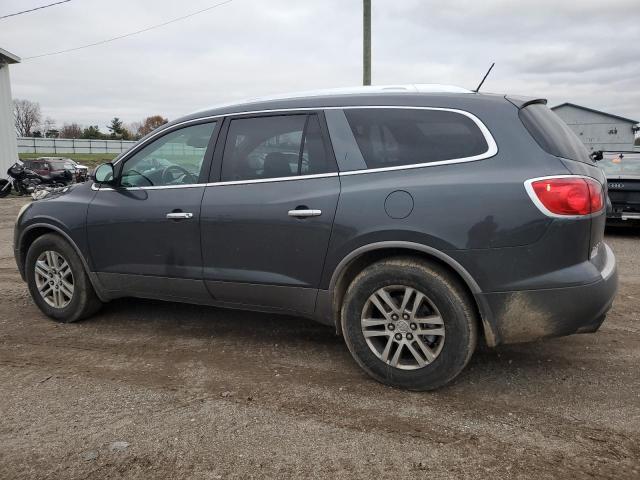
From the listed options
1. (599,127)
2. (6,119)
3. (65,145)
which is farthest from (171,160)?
(65,145)

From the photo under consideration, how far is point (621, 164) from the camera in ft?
30.6

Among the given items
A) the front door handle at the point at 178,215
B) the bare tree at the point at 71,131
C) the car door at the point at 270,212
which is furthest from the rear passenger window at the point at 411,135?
the bare tree at the point at 71,131

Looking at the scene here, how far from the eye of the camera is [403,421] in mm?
2984

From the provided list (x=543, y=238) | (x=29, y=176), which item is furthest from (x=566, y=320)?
(x=29, y=176)

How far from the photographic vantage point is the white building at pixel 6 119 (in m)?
22.4

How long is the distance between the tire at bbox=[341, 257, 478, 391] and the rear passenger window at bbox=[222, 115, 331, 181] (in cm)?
85

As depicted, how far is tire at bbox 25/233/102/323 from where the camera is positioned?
180 inches

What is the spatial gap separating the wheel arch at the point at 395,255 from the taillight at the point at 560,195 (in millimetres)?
563

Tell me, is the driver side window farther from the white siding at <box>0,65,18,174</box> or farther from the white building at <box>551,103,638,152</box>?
the white building at <box>551,103,638,152</box>

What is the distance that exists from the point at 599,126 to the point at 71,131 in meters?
71.5

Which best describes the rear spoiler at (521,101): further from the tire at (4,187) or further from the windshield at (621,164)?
the tire at (4,187)

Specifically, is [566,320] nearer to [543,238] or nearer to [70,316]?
[543,238]

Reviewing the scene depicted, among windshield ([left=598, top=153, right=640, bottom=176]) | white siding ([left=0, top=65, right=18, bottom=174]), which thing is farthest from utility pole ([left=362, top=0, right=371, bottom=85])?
white siding ([left=0, top=65, right=18, bottom=174])

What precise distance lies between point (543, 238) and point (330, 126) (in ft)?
4.94
